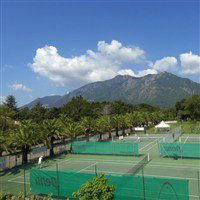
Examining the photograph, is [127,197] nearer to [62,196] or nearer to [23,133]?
[62,196]

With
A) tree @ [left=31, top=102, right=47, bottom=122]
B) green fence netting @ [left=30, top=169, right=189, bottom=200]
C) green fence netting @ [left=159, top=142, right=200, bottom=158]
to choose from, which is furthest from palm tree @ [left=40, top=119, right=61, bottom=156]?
tree @ [left=31, top=102, right=47, bottom=122]

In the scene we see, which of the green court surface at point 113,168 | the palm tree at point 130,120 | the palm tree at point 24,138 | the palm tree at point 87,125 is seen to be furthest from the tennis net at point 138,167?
the palm tree at point 130,120

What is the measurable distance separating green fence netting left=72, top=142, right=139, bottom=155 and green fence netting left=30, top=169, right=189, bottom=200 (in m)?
14.7

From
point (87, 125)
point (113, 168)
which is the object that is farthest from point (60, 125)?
point (113, 168)

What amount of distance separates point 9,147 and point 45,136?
6294 mm

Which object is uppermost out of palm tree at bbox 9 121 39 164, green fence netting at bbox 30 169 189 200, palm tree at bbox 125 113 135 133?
palm tree at bbox 125 113 135 133

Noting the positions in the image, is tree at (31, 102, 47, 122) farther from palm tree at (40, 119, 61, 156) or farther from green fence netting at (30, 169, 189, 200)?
green fence netting at (30, 169, 189, 200)

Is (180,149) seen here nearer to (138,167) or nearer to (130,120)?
(138,167)

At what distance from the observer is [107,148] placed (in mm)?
30656

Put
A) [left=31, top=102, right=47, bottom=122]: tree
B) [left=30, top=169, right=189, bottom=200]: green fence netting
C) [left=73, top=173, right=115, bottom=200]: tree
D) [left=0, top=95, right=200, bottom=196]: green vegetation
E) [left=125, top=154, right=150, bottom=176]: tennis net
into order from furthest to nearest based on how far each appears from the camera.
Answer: [left=31, top=102, right=47, bottom=122]: tree
[left=0, top=95, right=200, bottom=196]: green vegetation
[left=125, top=154, right=150, bottom=176]: tennis net
[left=30, top=169, right=189, bottom=200]: green fence netting
[left=73, top=173, right=115, bottom=200]: tree

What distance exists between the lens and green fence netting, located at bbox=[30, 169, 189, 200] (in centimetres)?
1258

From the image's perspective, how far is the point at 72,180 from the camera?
1509 cm

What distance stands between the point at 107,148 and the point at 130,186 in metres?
17.3

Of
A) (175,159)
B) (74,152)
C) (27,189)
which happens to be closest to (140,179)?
(27,189)
